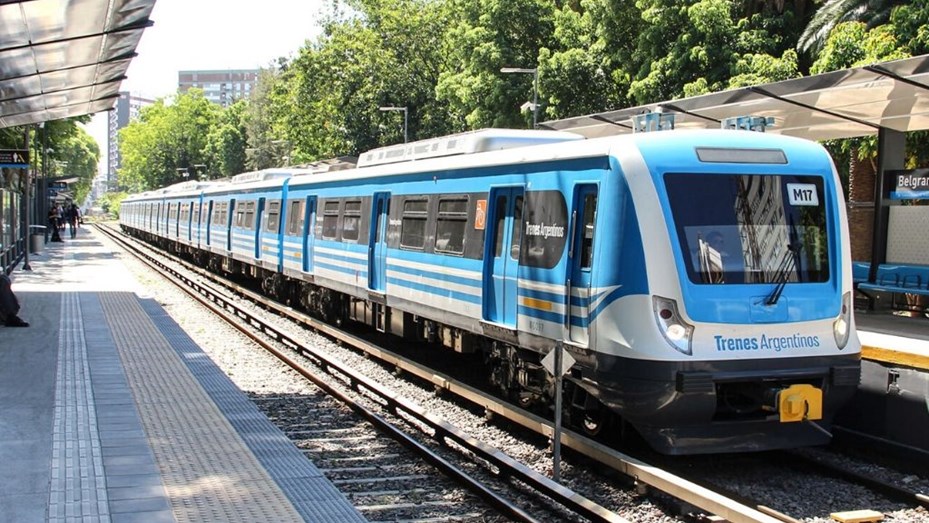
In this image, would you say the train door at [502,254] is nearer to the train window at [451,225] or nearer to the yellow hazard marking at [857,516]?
the train window at [451,225]

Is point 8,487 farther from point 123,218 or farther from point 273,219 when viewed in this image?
point 123,218

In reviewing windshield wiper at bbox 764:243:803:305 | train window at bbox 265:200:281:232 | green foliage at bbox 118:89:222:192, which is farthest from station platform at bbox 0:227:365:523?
green foliage at bbox 118:89:222:192

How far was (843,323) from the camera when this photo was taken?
8227mm

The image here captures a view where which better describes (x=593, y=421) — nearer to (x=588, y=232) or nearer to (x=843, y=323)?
(x=588, y=232)

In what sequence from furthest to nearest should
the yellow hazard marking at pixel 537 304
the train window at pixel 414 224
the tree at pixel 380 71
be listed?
the tree at pixel 380 71, the train window at pixel 414 224, the yellow hazard marking at pixel 537 304

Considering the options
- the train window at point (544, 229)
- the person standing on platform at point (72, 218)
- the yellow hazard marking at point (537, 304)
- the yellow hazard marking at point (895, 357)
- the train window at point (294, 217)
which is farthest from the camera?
the person standing on platform at point (72, 218)

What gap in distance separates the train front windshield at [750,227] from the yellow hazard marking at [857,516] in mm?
1879

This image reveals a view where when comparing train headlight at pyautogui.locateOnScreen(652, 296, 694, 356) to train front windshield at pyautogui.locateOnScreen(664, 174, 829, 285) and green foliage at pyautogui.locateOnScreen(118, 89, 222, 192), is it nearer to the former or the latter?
train front windshield at pyautogui.locateOnScreen(664, 174, 829, 285)

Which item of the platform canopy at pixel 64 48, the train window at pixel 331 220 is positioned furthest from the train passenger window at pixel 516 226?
the train window at pixel 331 220

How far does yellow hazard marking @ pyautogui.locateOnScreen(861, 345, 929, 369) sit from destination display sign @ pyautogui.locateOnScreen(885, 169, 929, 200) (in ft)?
13.0

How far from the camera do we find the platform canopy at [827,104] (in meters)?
10.2

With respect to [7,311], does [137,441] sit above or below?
below

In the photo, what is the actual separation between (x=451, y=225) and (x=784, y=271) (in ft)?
13.9

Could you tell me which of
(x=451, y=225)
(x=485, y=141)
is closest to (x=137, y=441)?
(x=451, y=225)
